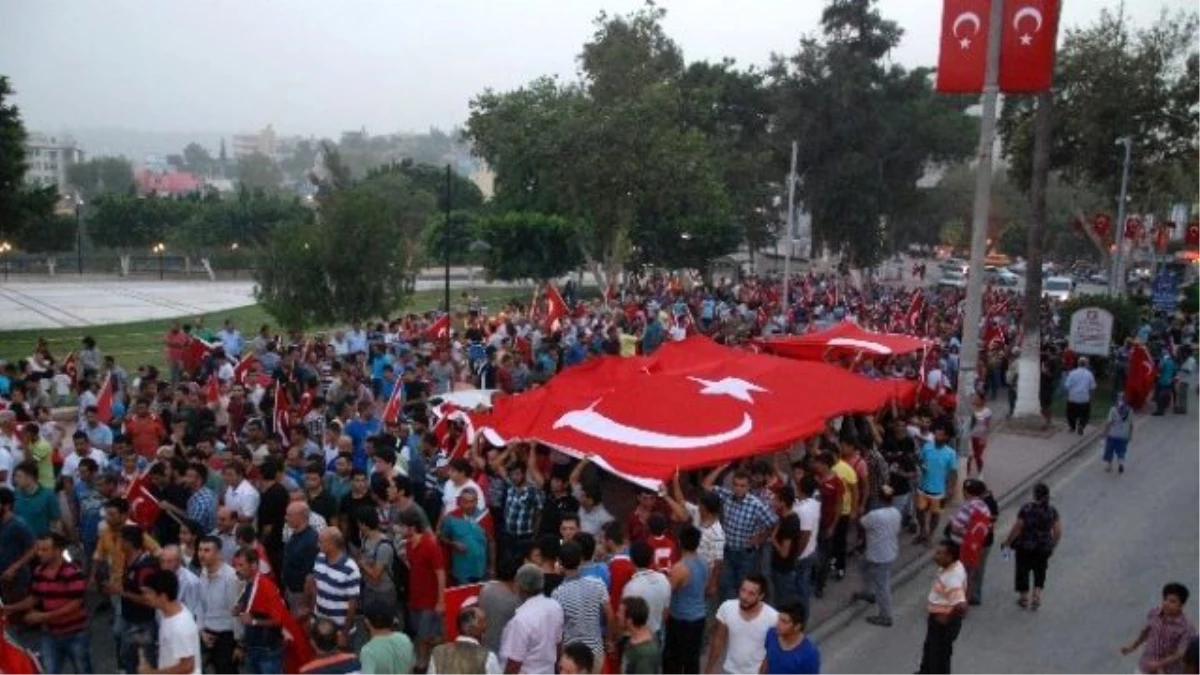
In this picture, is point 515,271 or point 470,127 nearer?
point 470,127

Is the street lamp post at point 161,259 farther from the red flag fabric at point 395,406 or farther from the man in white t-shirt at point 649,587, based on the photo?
the man in white t-shirt at point 649,587

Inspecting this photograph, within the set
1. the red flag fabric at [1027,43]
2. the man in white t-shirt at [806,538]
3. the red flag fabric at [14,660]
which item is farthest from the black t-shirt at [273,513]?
the red flag fabric at [1027,43]

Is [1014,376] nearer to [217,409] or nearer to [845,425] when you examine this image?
[845,425]

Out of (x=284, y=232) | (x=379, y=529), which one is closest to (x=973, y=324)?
(x=379, y=529)

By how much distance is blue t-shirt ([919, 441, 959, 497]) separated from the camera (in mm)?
12062

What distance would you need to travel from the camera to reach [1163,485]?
629 inches

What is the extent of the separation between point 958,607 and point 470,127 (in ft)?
87.4

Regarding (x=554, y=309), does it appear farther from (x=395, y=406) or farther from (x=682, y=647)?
(x=682, y=647)

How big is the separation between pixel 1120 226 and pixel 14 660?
31.0 metres

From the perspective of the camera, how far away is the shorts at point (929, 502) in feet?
40.2

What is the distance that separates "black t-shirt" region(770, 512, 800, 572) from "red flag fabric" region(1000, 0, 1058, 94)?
22.3 ft

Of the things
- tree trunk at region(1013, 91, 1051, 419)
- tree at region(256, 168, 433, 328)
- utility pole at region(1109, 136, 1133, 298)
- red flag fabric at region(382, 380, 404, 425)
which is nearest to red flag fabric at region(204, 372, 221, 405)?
red flag fabric at region(382, 380, 404, 425)

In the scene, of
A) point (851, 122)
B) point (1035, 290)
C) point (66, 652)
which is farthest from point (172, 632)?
point (851, 122)

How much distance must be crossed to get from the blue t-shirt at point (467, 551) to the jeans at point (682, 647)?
160 centimetres
